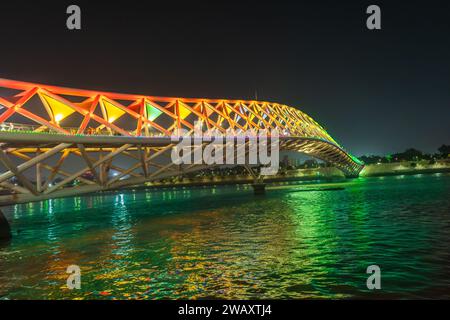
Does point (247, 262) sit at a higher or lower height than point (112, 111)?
lower

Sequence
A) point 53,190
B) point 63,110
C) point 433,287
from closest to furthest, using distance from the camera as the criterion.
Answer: point 433,287
point 53,190
point 63,110

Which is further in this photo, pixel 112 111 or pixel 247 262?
pixel 112 111

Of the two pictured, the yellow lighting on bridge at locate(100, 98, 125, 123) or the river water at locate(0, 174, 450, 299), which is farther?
the yellow lighting on bridge at locate(100, 98, 125, 123)

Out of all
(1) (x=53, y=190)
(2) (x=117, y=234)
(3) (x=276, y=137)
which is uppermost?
(3) (x=276, y=137)

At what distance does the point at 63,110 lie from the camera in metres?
35.7

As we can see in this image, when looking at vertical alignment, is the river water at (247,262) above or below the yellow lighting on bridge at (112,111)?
below

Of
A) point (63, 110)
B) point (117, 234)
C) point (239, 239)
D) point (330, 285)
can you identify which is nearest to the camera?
point (330, 285)

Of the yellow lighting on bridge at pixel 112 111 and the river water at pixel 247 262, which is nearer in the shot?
the river water at pixel 247 262

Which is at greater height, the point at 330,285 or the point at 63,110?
the point at 63,110

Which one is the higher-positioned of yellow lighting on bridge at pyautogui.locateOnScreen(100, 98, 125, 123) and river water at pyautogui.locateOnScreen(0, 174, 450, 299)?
yellow lighting on bridge at pyautogui.locateOnScreen(100, 98, 125, 123)
